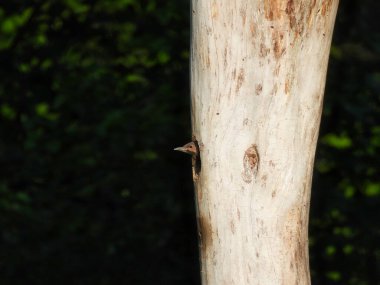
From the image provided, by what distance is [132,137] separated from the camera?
498 cm

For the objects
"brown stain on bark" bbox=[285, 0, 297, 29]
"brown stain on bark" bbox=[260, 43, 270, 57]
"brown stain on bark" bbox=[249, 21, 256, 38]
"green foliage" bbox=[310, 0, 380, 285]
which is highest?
"brown stain on bark" bbox=[285, 0, 297, 29]

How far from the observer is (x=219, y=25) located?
2285mm

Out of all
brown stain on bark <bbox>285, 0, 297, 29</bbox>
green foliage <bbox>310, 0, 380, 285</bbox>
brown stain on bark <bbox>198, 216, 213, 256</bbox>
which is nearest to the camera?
brown stain on bark <bbox>285, 0, 297, 29</bbox>

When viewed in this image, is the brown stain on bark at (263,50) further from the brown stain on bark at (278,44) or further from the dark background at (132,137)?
the dark background at (132,137)

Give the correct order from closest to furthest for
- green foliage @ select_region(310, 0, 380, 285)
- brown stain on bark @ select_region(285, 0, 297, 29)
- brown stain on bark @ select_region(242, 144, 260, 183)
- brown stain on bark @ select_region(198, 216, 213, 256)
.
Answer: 1. brown stain on bark @ select_region(285, 0, 297, 29)
2. brown stain on bark @ select_region(242, 144, 260, 183)
3. brown stain on bark @ select_region(198, 216, 213, 256)
4. green foliage @ select_region(310, 0, 380, 285)

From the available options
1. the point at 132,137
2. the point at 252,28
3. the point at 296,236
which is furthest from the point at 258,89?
the point at 132,137

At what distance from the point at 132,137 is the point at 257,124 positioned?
2.74m

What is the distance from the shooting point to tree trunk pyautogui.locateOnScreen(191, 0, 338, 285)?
225 cm

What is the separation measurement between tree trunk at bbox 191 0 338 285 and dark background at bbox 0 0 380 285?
7.61 ft

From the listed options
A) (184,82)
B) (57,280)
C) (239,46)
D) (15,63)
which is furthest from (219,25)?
(57,280)

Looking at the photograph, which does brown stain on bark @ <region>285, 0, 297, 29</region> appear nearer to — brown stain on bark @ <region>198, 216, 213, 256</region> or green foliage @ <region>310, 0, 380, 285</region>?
brown stain on bark @ <region>198, 216, 213, 256</region>

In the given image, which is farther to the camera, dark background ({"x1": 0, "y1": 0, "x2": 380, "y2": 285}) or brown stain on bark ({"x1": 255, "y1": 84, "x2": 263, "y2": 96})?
dark background ({"x1": 0, "y1": 0, "x2": 380, "y2": 285})

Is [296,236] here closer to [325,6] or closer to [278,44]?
[278,44]

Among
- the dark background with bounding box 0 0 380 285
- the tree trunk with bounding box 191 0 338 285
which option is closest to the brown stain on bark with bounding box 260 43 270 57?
the tree trunk with bounding box 191 0 338 285
